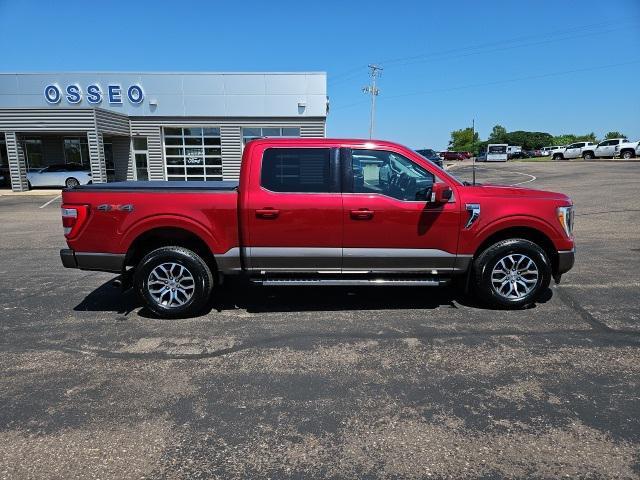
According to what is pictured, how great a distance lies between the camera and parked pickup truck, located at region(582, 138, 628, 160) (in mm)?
43125

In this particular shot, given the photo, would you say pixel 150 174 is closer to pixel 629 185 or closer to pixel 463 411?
pixel 629 185

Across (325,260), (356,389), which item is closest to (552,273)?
(325,260)

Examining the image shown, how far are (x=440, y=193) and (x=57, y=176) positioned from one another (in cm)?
2618

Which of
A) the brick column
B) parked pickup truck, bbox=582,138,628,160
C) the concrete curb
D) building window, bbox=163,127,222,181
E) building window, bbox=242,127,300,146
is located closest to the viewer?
the concrete curb

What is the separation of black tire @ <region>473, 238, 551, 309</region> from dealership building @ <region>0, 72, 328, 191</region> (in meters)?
21.7

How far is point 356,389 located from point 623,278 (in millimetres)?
5131

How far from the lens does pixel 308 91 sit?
83.8ft

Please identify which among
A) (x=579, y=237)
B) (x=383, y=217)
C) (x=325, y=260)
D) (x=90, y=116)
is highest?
(x=90, y=116)

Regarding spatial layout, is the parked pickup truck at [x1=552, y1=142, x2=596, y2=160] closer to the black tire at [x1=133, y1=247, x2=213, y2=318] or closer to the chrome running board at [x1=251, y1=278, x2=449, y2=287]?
the chrome running board at [x1=251, y1=278, x2=449, y2=287]

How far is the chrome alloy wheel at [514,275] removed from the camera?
17.3 feet

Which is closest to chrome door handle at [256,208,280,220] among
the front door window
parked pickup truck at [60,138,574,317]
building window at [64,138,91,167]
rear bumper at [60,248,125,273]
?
parked pickup truck at [60,138,574,317]

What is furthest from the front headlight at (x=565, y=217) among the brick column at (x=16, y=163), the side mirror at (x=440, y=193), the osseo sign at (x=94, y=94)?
the brick column at (x=16, y=163)

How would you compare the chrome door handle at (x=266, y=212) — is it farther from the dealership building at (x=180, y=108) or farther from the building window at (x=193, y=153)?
the building window at (x=193, y=153)

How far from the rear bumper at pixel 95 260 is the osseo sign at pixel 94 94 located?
2326 centimetres
